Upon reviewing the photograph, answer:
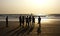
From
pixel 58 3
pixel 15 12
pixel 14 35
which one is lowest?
pixel 14 35

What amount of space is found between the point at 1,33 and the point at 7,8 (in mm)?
628

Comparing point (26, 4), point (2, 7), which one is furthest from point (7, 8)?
point (26, 4)

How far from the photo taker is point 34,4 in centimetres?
165

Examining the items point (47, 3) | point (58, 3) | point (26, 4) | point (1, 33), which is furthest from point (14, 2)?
point (1, 33)

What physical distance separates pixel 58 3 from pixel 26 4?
40 centimetres

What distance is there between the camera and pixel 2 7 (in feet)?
5.48

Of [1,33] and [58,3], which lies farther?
[58,3]

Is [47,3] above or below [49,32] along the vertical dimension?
above

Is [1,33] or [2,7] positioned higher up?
Answer: [2,7]

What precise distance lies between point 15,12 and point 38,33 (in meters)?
0.65

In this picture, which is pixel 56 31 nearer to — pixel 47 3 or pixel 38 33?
pixel 38 33

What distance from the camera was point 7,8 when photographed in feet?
5.48

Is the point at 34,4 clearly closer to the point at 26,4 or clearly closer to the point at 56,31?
the point at 26,4

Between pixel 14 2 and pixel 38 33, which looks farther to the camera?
pixel 14 2
